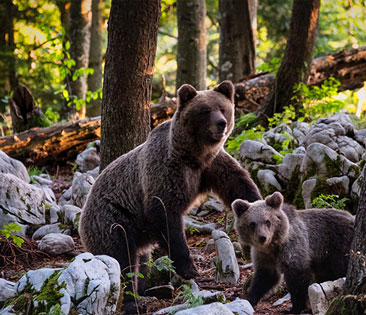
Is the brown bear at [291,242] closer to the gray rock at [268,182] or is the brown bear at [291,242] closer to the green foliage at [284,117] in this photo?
the gray rock at [268,182]

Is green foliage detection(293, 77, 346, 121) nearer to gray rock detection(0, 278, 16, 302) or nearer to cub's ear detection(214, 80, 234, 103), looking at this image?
cub's ear detection(214, 80, 234, 103)

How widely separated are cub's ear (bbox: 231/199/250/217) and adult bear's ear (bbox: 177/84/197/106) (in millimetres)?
1255

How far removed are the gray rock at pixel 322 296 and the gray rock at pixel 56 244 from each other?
11.4ft

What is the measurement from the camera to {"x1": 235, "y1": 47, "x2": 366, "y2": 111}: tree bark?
36.2 feet

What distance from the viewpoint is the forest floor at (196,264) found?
4.99 meters

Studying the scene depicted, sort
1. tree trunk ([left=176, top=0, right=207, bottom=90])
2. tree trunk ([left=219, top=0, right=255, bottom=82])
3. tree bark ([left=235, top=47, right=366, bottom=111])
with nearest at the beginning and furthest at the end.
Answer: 1. tree bark ([left=235, top=47, right=366, bottom=111])
2. tree trunk ([left=176, top=0, right=207, bottom=90])
3. tree trunk ([left=219, top=0, right=255, bottom=82])

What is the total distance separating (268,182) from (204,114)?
2.07 m

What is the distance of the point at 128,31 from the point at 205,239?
298 cm

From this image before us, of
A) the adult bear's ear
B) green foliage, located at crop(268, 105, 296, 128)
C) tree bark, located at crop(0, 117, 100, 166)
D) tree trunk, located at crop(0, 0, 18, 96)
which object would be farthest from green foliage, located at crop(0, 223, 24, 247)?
tree trunk, located at crop(0, 0, 18, 96)

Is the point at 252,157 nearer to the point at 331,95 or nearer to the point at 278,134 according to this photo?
the point at 278,134

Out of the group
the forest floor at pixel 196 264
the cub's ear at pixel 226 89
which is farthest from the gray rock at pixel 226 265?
the cub's ear at pixel 226 89

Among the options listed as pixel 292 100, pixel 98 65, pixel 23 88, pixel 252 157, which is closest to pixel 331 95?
pixel 292 100

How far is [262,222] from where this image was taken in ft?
16.0

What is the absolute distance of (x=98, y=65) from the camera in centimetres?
1805
